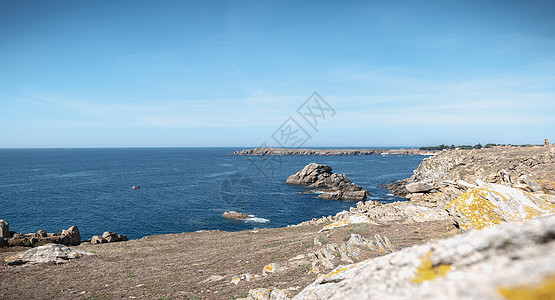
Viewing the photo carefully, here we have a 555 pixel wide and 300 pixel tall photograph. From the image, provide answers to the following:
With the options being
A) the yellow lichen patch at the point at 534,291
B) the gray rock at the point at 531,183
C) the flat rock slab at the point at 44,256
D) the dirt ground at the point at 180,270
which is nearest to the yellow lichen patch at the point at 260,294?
the dirt ground at the point at 180,270

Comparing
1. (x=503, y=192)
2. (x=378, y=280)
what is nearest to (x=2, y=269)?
(x=378, y=280)

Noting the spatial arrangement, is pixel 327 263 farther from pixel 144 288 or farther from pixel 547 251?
pixel 547 251

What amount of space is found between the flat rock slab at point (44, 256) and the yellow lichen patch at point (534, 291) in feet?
84.9

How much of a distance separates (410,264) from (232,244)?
21.8m

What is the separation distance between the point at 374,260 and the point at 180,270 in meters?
15.0

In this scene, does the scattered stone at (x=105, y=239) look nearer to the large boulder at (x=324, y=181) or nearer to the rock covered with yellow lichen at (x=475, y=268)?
the rock covered with yellow lichen at (x=475, y=268)

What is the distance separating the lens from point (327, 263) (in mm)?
13086

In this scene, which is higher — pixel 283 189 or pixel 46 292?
pixel 46 292

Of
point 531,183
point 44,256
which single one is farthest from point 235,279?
point 531,183

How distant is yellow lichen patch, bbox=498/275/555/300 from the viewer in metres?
2.45

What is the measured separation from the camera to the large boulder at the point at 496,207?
41.9 feet

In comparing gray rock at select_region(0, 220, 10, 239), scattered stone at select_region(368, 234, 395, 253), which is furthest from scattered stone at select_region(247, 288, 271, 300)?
gray rock at select_region(0, 220, 10, 239)

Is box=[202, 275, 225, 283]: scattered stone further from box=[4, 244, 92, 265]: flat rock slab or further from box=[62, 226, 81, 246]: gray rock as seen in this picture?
box=[62, 226, 81, 246]: gray rock

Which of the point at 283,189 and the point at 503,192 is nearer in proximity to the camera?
the point at 503,192
